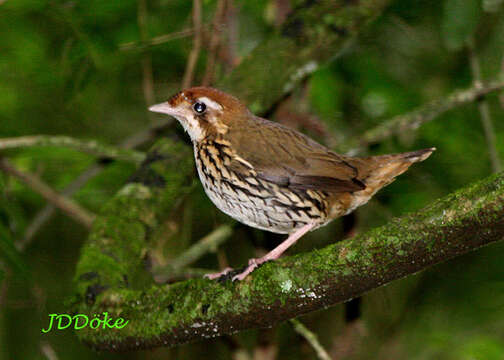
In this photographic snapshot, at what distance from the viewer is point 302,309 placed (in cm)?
285

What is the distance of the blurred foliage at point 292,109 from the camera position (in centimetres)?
493

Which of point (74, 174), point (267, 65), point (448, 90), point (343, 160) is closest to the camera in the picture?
point (343, 160)

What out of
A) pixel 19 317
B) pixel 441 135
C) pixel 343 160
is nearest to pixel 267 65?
pixel 343 160

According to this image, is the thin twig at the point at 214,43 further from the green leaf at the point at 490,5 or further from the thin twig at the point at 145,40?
the green leaf at the point at 490,5

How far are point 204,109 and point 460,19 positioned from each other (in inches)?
68.9

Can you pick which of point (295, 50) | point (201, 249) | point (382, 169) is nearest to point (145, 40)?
point (295, 50)

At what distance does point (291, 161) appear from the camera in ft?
12.7

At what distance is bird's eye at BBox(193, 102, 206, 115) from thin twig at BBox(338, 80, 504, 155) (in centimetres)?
135

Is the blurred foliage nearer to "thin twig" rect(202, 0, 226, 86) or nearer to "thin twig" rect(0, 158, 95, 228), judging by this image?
"thin twig" rect(0, 158, 95, 228)

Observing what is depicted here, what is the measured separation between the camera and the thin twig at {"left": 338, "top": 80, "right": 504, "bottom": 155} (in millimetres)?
4793

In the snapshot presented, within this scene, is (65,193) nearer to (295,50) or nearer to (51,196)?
(51,196)

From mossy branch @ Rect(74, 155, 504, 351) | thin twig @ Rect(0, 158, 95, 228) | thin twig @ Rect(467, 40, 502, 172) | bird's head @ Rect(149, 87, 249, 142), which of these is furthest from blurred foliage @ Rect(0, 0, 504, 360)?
mossy branch @ Rect(74, 155, 504, 351)

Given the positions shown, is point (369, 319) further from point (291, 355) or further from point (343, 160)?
point (343, 160)

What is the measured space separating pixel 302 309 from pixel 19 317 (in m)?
5.47
